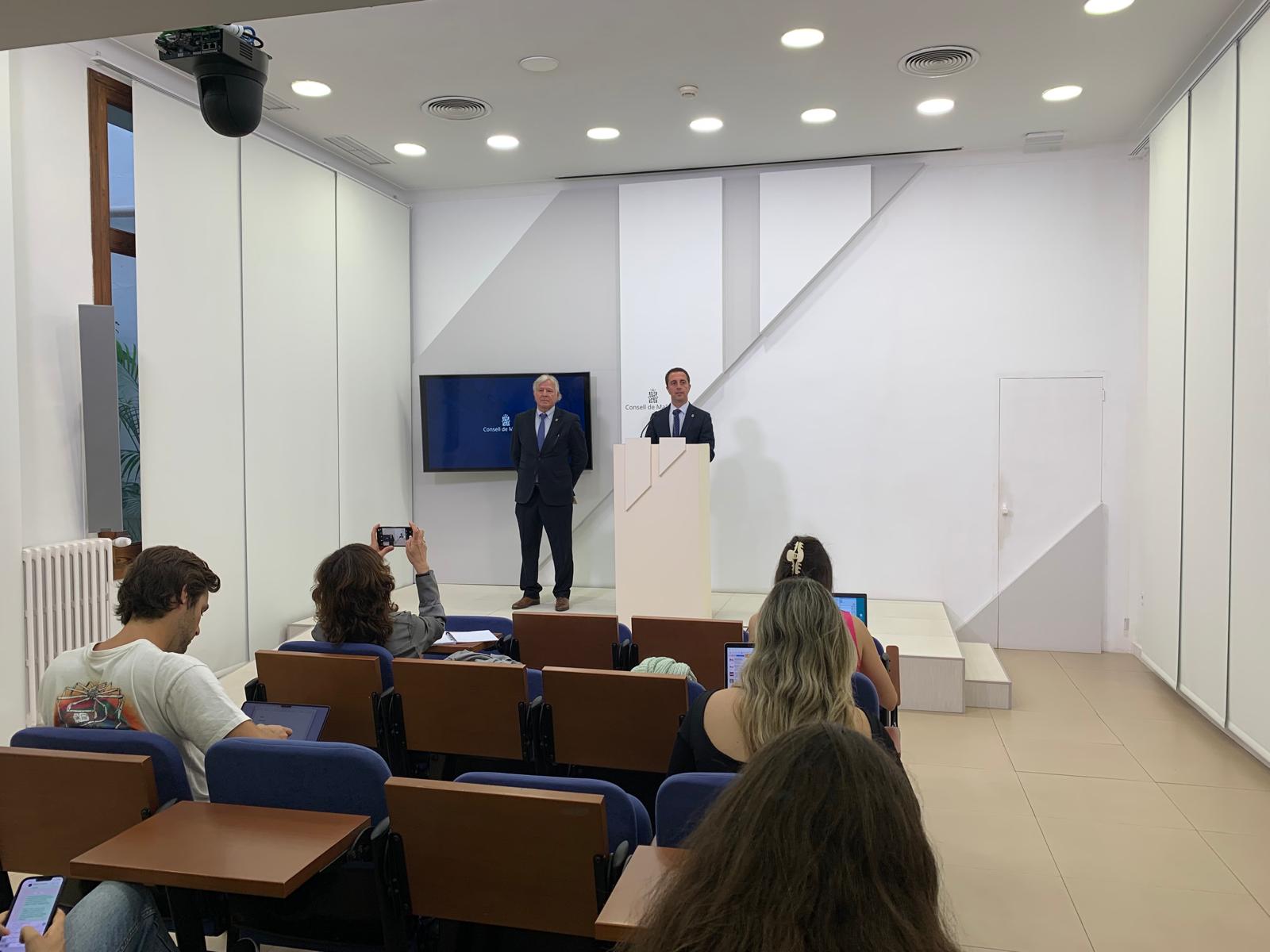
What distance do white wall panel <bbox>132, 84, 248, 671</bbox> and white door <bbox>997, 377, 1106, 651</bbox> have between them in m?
5.34

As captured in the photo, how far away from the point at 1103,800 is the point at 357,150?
616 cm

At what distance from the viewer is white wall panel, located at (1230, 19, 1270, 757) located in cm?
404

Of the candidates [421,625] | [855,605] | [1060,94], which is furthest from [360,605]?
[1060,94]

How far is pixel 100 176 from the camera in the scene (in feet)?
15.8

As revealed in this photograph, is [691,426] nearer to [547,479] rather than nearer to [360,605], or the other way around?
[547,479]

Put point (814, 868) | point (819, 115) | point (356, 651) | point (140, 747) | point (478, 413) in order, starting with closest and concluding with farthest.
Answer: point (814, 868)
point (140, 747)
point (356, 651)
point (819, 115)
point (478, 413)

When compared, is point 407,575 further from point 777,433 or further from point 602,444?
point 777,433

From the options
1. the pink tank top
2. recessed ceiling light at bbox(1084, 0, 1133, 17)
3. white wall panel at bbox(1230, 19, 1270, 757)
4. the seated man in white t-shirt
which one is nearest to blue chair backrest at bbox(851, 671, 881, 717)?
the pink tank top

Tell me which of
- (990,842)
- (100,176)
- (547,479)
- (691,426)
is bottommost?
(990,842)

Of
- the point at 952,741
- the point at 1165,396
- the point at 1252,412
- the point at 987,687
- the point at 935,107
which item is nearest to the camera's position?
the point at 1252,412

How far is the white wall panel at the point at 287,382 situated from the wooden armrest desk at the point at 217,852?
13.6 ft

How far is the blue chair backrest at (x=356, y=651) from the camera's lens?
3.24 meters

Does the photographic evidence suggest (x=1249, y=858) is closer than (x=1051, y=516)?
Yes

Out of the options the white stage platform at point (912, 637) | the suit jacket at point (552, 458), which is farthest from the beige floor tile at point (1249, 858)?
the suit jacket at point (552, 458)
